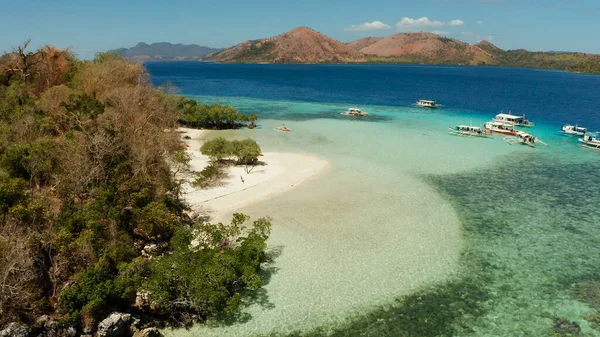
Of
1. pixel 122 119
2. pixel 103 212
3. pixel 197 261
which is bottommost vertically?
pixel 197 261

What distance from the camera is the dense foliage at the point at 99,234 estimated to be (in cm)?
1686

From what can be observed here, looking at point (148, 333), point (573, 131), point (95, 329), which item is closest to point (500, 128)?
point (573, 131)

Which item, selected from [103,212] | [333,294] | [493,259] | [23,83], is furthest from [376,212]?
[23,83]

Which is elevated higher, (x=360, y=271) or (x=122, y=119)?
(x=122, y=119)

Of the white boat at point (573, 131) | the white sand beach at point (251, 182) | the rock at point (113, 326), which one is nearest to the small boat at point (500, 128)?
the white boat at point (573, 131)

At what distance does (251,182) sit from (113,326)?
71.6ft

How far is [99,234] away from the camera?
19.7 m

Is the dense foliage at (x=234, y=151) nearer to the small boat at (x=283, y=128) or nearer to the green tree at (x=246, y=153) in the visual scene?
the green tree at (x=246, y=153)

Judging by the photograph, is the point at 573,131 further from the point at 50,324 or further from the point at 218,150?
the point at 50,324

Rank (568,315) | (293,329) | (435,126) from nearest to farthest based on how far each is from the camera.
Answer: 1. (293,329)
2. (568,315)
3. (435,126)

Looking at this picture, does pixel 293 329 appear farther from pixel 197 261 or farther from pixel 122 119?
pixel 122 119

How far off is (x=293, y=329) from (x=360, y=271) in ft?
21.2

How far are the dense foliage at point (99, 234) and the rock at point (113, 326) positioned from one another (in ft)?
2.55

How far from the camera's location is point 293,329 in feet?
60.2
